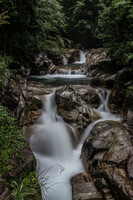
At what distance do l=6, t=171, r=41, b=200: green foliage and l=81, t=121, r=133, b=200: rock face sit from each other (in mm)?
1407

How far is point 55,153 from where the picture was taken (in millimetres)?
4754

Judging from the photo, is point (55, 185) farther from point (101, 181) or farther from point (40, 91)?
point (40, 91)

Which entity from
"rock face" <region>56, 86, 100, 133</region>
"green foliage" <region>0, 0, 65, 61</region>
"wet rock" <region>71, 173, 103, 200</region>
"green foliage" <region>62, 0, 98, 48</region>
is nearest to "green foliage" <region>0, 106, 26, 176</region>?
"wet rock" <region>71, 173, 103, 200</region>

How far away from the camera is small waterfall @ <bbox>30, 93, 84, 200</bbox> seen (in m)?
3.58

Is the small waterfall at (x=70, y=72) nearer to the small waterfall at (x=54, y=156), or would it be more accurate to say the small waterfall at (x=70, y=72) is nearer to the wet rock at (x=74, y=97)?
the wet rock at (x=74, y=97)

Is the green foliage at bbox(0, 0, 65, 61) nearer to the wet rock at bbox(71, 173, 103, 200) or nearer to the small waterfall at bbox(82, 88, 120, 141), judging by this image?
the small waterfall at bbox(82, 88, 120, 141)

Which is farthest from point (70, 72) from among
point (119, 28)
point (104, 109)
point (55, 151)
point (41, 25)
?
point (55, 151)

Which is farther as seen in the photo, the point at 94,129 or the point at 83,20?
the point at 83,20

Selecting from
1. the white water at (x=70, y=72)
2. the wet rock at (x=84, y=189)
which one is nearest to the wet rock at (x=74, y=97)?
the wet rock at (x=84, y=189)

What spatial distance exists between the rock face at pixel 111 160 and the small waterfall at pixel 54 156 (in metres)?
0.51

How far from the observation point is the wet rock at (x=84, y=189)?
10.0ft

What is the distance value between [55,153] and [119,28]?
19.5 ft

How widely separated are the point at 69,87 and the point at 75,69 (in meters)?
5.52

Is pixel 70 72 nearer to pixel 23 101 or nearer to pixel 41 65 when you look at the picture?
pixel 41 65
